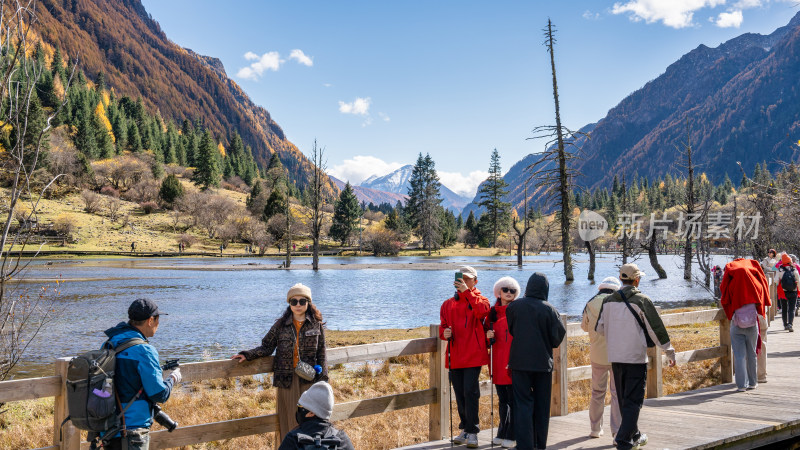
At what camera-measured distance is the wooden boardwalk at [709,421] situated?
19.3 ft

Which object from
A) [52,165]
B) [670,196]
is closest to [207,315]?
[52,165]

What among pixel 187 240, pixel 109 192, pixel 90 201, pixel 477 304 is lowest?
pixel 477 304

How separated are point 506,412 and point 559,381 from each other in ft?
4.04

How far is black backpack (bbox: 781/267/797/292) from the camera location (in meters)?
14.3

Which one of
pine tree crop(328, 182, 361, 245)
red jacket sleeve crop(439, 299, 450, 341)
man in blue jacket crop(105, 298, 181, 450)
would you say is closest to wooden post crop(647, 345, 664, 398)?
red jacket sleeve crop(439, 299, 450, 341)

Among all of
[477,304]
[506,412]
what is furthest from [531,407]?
[477,304]

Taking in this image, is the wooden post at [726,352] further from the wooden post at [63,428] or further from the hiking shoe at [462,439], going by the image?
the wooden post at [63,428]

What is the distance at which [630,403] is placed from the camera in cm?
557

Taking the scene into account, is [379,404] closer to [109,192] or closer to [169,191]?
[169,191]

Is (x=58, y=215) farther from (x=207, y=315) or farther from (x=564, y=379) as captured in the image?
(x=564, y=379)

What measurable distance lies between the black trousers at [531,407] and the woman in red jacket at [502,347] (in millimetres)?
279

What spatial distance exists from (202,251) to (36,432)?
7073cm

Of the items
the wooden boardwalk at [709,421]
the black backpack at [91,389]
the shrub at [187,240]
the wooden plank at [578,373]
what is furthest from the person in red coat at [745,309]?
the shrub at [187,240]

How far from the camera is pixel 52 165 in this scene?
76062 mm
